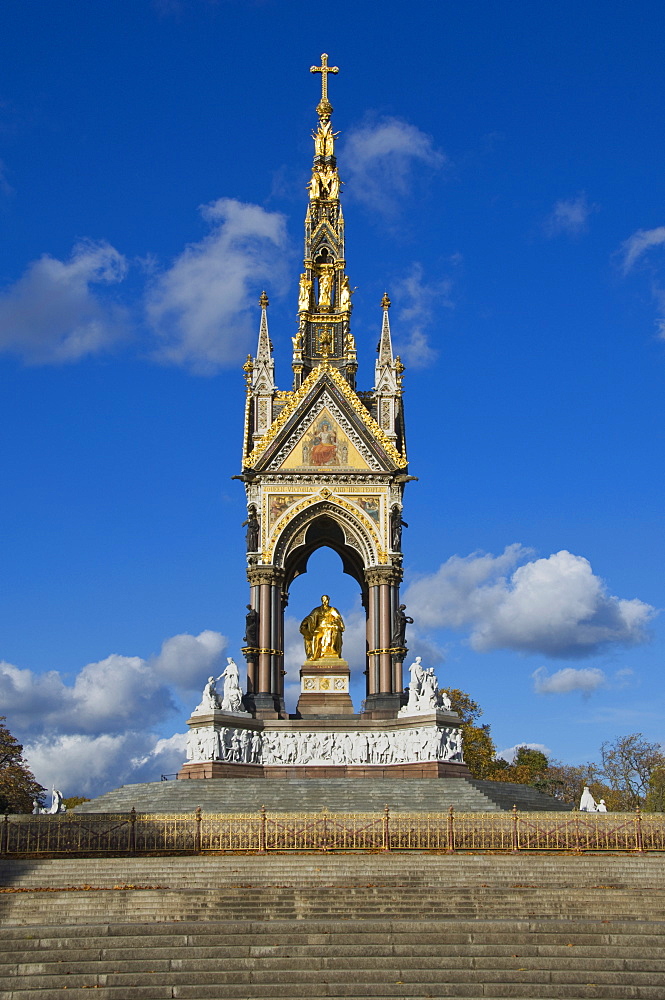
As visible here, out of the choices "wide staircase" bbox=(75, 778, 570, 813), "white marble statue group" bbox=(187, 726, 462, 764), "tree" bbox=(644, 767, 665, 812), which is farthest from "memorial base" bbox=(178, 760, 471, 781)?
"tree" bbox=(644, 767, 665, 812)

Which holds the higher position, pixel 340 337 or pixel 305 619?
pixel 340 337

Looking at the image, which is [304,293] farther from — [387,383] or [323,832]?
[323,832]

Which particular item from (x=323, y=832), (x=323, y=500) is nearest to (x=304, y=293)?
(x=323, y=500)

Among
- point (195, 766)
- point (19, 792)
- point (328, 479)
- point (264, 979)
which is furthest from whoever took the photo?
point (19, 792)

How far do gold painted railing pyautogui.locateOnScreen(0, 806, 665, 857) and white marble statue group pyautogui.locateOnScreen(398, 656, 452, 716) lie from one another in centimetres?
1019

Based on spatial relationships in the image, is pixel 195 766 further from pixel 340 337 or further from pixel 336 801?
pixel 340 337

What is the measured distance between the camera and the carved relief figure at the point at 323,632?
4228 centimetres

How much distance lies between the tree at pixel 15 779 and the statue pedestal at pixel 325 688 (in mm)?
18167

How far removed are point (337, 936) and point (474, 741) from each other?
47.9 meters

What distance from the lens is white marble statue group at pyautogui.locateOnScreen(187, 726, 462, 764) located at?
122 ft

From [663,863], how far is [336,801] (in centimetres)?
1027

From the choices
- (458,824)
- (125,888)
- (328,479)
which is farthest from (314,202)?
(125,888)

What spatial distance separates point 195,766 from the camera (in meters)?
37.0

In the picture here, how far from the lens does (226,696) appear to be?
38.3 meters
